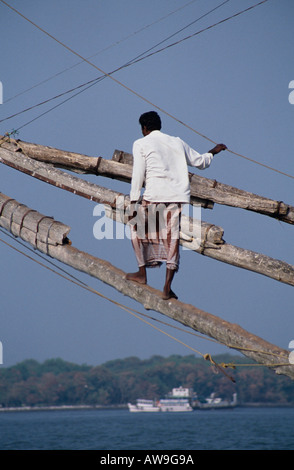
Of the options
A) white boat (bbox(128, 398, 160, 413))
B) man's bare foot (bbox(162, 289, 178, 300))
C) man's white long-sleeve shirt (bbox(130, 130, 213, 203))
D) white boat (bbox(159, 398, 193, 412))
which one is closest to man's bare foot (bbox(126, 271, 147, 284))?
man's bare foot (bbox(162, 289, 178, 300))

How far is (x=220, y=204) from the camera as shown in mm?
9656

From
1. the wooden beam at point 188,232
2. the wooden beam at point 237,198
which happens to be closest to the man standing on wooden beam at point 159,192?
the wooden beam at point 188,232

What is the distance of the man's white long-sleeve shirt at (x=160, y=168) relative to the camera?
7340 millimetres

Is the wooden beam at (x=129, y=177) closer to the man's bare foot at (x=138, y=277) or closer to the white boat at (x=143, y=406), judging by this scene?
the man's bare foot at (x=138, y=277)

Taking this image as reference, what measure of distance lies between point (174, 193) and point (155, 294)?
1.09 m

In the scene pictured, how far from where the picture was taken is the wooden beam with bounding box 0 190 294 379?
646 centimetres

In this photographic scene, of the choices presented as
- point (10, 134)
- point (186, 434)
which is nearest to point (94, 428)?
point (186, 434)

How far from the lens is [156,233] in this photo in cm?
762

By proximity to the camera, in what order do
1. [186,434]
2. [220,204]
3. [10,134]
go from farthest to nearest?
[186,434], [10,134], [220,204]

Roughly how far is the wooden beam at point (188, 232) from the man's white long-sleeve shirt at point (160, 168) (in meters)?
0.92

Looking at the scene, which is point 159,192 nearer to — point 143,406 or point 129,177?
point 129,177

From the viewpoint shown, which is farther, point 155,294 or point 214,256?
point 214,256

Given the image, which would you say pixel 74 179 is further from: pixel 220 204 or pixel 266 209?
pixel 266 209

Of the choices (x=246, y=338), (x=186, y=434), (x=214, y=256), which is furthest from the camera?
(x=186, y=434)
